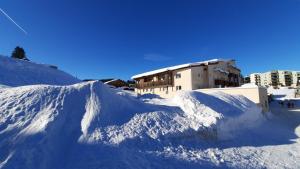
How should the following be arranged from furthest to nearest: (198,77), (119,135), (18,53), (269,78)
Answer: (269,78)
(18,53)
(198,77)
(119,135)

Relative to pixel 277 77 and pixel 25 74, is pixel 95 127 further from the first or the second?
pixel 277 77

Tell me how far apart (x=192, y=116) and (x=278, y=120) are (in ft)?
49.7

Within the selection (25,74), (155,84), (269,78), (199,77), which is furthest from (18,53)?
(269,78)

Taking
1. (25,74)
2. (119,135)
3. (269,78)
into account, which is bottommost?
(119,135)

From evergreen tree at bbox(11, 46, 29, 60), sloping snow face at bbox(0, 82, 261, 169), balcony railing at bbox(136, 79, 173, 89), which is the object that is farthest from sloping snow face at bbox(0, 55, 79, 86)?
evergreen tree at bbox(11, 46, 29, 60)

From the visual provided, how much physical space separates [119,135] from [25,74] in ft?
88.1

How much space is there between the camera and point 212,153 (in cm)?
1094

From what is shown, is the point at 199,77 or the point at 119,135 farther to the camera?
the point at 199,77

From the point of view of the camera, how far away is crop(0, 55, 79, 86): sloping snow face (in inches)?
1089

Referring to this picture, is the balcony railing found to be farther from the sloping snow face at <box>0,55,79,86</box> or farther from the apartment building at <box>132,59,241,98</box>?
the sloping snow face at <box>0,55,79,86</box>

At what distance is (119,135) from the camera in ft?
34.4

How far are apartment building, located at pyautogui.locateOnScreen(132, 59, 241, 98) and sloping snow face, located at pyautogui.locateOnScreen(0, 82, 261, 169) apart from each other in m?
16.0

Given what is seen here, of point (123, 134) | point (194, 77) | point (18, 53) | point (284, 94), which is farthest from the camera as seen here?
point (284, 94)

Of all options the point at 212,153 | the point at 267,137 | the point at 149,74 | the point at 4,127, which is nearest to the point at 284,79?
the point at 149,74
